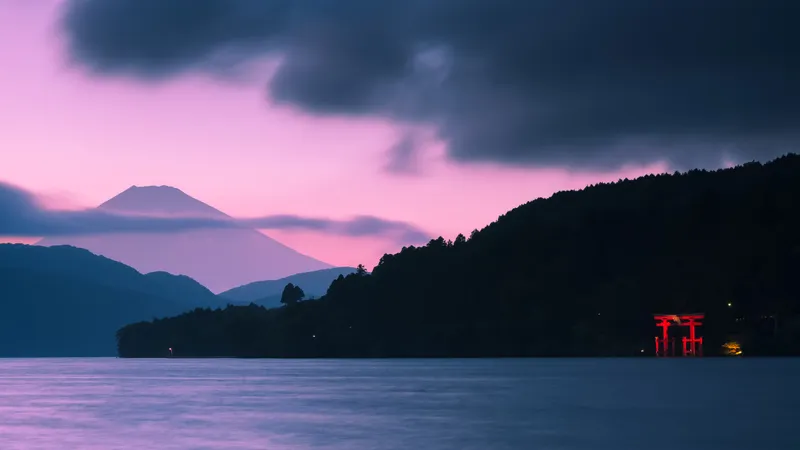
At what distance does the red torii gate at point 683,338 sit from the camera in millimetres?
158750

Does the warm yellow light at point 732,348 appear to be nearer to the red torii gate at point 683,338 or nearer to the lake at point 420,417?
the red torii gate at point 683,338

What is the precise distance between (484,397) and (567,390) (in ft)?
28.4

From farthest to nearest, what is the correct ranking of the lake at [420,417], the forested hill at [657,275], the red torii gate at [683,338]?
the forested hill at [657,275] < the red torii gate at [683,338] < the lake at [420,417]

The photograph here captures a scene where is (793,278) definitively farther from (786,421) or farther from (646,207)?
(786,421)

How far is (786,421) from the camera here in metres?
42.0

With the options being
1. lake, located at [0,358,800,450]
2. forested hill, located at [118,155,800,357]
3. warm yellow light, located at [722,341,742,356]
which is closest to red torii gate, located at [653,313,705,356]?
forested hill, located at [118,155,800,357]

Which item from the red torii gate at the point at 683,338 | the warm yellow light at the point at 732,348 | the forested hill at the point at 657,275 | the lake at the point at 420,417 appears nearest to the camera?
the lake at the point at 420,417

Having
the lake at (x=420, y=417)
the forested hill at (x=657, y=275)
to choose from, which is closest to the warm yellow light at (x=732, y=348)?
the forested hill at (x=657, y=275)

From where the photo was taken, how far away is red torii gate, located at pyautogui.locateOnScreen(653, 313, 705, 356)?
521 feet

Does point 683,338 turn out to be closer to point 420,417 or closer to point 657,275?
point 657,275

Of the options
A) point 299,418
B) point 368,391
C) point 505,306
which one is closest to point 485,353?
point 505,306

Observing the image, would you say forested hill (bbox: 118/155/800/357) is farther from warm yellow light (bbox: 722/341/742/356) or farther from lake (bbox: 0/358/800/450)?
lake (bbox: 0/358/800/450)

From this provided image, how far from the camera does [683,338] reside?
164375 millimetres

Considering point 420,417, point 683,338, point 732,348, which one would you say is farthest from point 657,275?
point 420,417
